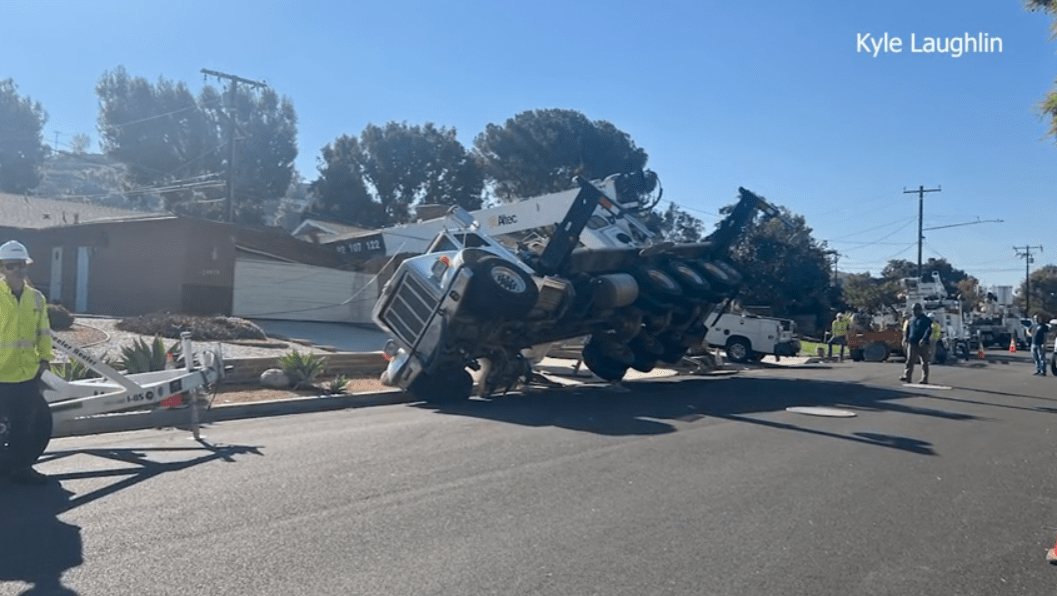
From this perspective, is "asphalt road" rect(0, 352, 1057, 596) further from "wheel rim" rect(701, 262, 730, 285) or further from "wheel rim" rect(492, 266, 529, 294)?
"wheel rim" rect(701, 262, 730, 285)

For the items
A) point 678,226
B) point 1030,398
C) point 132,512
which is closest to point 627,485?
point 132,512

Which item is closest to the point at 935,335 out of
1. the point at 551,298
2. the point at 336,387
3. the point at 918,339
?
the point at 918,339

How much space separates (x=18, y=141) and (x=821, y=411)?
205 feet

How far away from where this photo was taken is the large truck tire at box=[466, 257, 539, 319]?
12828mm

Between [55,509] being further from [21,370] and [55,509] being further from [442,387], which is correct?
[442,387]

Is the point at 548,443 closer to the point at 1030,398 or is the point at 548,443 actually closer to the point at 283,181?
the point at 1030,398

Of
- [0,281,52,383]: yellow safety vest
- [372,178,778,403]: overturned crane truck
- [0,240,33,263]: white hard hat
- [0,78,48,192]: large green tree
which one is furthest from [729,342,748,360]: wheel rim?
[0,78,48,192]: large green tree

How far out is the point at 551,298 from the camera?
14.0 metres

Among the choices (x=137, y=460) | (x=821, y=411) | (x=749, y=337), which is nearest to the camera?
(x=137, y=460)

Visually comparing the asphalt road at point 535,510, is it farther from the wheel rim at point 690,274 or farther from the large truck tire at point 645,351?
the large truck tire at point 645,351

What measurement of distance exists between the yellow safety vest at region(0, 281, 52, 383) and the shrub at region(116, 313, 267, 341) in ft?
39.6

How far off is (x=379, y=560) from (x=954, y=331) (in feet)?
112

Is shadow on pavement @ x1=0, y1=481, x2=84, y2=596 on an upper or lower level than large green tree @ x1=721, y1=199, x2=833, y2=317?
lower

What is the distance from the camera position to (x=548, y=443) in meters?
8.90
